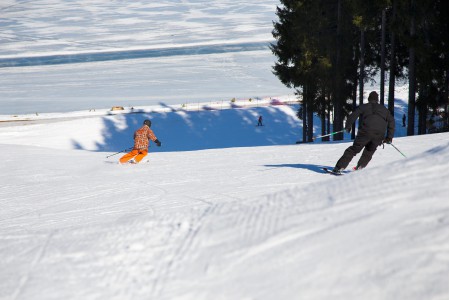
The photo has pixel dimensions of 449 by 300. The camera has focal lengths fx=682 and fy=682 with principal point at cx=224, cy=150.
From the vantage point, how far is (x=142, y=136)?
47.3 ft

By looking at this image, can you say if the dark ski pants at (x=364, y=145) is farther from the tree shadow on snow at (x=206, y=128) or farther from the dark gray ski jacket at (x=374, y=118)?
the tree shadow on snow at (x=206, y=128)

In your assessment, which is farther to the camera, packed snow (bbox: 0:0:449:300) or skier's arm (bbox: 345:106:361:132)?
skier's arm (bbox: 345:106:361:132)

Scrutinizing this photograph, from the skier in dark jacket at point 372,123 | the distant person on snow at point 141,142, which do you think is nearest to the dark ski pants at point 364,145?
the skier in dark jacket at point 372,123

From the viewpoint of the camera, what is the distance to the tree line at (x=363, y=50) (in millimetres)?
24078

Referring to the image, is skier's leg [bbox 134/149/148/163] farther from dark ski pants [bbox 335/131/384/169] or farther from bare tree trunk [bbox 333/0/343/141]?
bare tree trunk [bbox 333/0/343/141]

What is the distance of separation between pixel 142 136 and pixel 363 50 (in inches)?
701

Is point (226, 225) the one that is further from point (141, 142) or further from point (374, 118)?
point (141, 142)

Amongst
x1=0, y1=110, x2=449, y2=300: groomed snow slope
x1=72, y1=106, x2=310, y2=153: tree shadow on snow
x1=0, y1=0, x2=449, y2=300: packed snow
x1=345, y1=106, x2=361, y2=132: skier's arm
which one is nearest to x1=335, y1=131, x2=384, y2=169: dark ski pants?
x1=345, y1=106, x2=361, y2=132: skier's arm

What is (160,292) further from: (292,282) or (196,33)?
(196,33)

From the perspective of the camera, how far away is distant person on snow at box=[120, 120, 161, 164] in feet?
46.7

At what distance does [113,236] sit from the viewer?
6176mm

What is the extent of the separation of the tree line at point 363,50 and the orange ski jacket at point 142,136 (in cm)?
1267

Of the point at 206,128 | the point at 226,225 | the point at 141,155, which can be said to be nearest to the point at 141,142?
the point at 141,155

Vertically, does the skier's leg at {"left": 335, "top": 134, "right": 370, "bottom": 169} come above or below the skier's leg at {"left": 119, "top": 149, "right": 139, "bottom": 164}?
above
